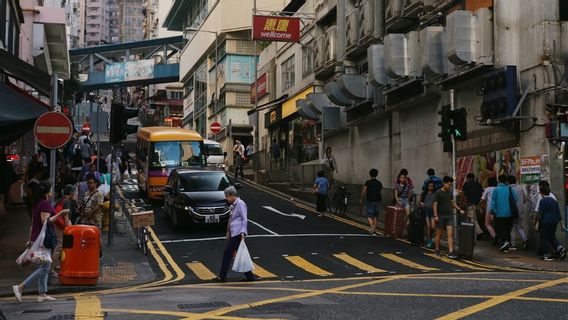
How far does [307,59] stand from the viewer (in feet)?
124

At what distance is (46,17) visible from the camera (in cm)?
2827

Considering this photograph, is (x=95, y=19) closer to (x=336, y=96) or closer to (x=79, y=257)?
(x=336, y=96)

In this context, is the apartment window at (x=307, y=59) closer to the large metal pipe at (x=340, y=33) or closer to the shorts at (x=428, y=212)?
the large metal pipe at (x=340, y=33)

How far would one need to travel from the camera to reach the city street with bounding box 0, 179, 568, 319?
838 centimetres

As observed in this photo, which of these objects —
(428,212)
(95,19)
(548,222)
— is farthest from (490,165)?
(95,19)

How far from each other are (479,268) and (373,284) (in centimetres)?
382

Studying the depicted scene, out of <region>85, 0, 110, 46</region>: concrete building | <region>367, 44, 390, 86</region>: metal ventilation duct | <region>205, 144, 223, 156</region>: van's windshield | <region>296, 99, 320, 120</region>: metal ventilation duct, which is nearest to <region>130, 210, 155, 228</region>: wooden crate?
<region>367, 44, 390, 86</region>: metal ventilation duct

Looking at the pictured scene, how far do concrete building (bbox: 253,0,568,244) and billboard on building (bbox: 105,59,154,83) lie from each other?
50.5 m

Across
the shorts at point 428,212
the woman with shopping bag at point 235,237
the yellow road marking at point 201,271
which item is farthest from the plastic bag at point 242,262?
the shorts at point 428,212

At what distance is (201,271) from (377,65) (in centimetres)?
1378

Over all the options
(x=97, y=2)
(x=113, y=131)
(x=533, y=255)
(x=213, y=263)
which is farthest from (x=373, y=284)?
(x=97, y=2)

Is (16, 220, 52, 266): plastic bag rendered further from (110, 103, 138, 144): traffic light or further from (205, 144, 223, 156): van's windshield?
(205, 144, 223, 156): van's windshield

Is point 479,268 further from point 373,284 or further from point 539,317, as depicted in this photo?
point 539,317

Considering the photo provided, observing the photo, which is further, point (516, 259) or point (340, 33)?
point (340, 33)
